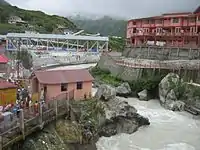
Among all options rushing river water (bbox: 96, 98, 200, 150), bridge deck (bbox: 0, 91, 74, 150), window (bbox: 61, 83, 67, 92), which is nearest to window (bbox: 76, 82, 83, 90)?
window (bbox: 61, 83, 67, 92)

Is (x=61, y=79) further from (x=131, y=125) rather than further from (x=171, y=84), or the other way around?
(x=171, y=84)

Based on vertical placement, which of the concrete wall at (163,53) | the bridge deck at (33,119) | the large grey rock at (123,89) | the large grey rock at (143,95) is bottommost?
the large grey rock at (143,95)

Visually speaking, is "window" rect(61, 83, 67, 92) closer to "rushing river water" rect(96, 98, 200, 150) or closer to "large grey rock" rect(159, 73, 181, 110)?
"rushing river water" rect(96, 98, 200, 150)

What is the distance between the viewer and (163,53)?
61.3 metres

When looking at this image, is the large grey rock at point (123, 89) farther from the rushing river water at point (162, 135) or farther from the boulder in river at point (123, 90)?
the rushing river water at point (162, 135)

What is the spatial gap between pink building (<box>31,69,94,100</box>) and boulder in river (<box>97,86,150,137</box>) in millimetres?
2734

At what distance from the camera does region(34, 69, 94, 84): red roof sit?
28.5 m

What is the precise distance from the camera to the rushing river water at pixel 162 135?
28.4 m

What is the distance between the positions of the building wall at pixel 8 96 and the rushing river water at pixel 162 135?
7.83 metres

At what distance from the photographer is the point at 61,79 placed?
1143 inches

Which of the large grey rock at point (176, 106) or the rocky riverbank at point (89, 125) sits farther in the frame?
the large grey rock at point (176, 106)

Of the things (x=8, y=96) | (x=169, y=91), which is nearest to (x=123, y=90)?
(x=169, y=91)

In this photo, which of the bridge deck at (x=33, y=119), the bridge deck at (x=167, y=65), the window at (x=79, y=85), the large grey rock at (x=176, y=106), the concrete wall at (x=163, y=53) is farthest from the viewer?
the concrete wall at (x=163, y=53)

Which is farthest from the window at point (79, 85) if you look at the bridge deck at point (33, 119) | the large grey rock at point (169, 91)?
the large grey rock at point (169, 91)
